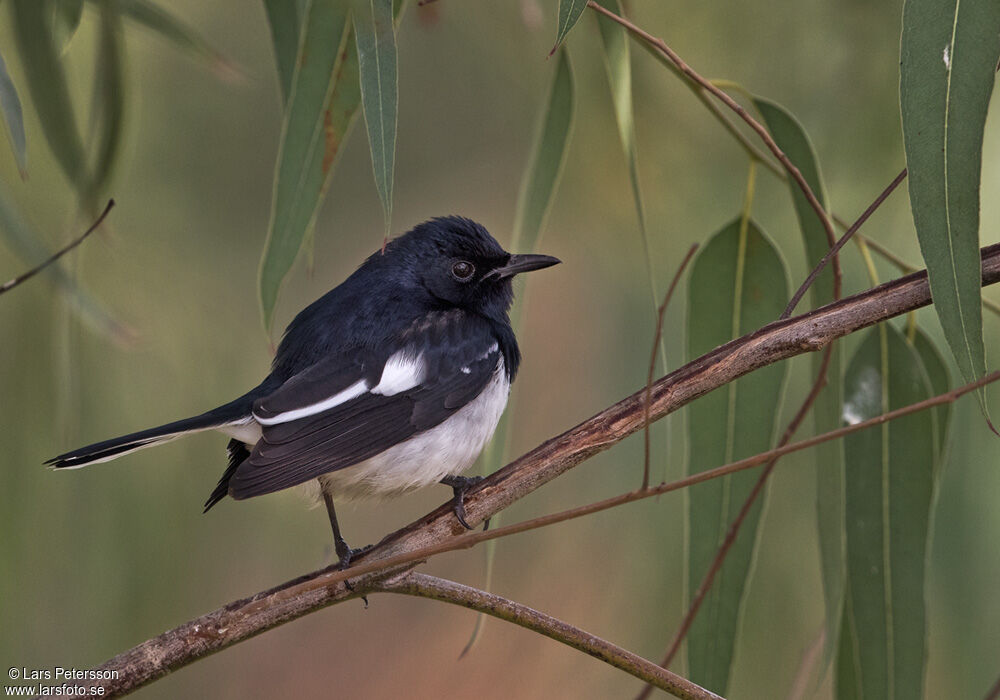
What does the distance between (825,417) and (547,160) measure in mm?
789

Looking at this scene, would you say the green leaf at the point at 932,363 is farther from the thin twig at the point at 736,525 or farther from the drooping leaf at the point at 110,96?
the drooping leaf at the point at 110,96

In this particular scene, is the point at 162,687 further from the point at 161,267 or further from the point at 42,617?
the point at 161,267

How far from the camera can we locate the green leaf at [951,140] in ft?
4.37

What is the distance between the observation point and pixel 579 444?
5.26ft

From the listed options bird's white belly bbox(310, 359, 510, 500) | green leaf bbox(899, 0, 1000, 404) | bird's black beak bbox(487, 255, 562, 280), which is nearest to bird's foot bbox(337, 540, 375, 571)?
bird's white belly bbox(310, 359, 510, 500)

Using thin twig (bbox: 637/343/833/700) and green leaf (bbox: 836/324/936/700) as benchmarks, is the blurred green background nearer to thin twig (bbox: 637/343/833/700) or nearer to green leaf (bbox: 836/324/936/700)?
green leaf (bbox: 836/324/936/700)

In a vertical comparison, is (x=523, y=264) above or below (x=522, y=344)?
below

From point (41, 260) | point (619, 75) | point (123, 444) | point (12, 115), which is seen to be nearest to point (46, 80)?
point (41, 260)

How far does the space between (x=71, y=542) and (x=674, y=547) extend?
5.83 feet

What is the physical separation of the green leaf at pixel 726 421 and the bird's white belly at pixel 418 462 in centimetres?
47

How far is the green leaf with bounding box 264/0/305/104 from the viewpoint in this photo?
2.23m

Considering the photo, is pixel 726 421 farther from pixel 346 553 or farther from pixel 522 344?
pixel 522 344

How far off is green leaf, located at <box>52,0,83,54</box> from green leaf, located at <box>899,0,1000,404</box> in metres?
1.75

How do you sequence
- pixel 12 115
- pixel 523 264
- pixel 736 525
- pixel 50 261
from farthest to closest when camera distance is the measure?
pixel 523 264 < pixel 736 525 < pixel 50 261 < pixel 12 115
